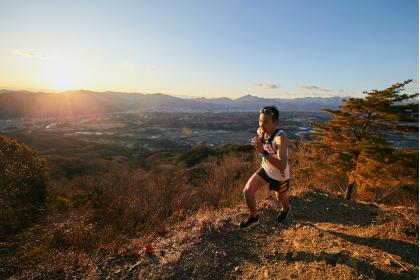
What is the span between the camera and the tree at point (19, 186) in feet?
40.5

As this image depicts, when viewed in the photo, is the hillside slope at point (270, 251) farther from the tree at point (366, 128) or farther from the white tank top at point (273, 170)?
the tree at point (366, 128)

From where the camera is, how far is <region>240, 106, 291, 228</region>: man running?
4375mm

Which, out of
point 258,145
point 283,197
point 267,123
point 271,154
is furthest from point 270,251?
point 267,123

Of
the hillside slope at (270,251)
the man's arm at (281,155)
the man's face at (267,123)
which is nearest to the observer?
the hillside slope at (270,251)

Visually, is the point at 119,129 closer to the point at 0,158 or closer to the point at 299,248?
the point at 0,158

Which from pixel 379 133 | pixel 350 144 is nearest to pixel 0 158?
pixel 350 144

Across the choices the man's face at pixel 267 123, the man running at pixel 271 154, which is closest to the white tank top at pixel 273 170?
the man running at pixel 271 154

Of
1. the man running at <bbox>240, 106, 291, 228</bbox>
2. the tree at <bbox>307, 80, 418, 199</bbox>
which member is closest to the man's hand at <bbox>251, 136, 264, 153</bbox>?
the man running at <bbox>240, 106, 291, 228</bbox>

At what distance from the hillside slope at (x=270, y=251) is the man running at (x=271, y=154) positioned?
735mm

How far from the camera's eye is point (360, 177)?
1354cm

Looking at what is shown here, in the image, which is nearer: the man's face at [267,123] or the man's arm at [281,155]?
the man's arm at [281,155]

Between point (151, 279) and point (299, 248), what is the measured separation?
2216mm

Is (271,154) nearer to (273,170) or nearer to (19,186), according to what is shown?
(273,170)

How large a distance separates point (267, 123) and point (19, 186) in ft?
46.5
